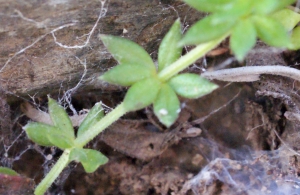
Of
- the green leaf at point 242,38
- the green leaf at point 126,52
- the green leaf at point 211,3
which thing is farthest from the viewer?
the green leaf at point 126,52

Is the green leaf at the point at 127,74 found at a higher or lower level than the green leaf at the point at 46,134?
higher

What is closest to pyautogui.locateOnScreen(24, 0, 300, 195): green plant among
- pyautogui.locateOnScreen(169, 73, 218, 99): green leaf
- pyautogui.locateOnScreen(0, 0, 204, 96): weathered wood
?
pyautogui.locateOnScreen(169, 73, 218, 99): green leaf

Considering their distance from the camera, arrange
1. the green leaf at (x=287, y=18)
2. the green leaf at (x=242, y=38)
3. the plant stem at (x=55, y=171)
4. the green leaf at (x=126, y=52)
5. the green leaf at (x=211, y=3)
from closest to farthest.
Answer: the green leaf at (x=242, y=38)
the green leaf at (x=211, y=3)
the green leaf at (x=126, y=52)
the plant stem at (x=55, y=171)
the green leaf at (x=287, y=18)

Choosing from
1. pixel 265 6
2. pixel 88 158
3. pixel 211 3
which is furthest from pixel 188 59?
pixel 88 158

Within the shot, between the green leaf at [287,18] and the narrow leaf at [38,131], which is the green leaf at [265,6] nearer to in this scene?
the green leaf at [287,18]

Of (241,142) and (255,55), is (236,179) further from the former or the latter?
(255,55)

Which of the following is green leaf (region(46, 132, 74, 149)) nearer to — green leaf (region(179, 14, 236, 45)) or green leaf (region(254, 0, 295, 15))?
green leaf (region(179, 14, 236, 45))

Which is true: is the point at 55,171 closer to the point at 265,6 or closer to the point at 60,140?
the point at 60,140

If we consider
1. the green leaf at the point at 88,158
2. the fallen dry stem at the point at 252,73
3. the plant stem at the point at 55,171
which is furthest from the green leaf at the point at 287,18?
the plant stem at the point at 55,171
